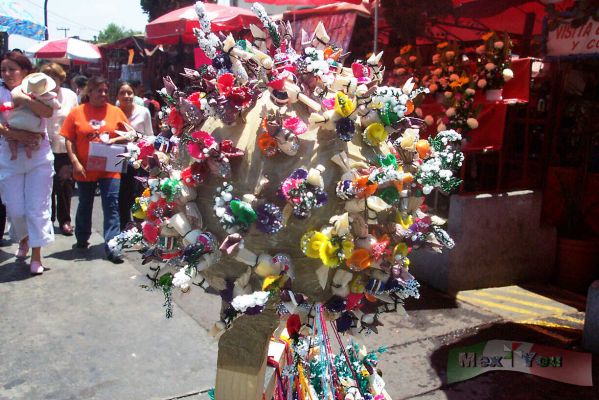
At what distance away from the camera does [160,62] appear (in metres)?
13.2

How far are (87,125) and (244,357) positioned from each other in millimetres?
4379

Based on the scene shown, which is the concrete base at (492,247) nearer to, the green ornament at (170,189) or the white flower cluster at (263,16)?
the white flower cluster at (263,16)

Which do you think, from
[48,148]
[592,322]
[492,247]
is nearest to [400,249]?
[592,322]

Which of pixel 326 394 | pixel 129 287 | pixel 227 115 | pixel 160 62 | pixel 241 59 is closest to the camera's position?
pixel 227 115

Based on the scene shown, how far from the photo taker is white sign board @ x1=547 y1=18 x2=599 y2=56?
4.57m

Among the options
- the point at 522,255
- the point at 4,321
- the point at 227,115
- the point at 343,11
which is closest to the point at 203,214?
the point at 227,115

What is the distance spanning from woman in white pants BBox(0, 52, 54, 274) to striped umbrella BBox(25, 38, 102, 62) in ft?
28.8

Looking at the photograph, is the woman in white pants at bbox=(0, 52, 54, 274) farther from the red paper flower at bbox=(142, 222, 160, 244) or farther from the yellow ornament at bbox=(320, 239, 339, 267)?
the yellow ornament at bbox=(320, 239, 339, 267)

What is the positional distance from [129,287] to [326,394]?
3.60 metres

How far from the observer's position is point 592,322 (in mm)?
4195

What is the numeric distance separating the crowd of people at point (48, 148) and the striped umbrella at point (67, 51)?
7.70 metres

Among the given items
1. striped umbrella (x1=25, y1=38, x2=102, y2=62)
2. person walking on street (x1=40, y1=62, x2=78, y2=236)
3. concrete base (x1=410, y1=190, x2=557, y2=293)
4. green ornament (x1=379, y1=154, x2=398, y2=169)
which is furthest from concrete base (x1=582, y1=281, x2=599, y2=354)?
striped umbrella (x1=25, y1=38, x2=102, y2=62)

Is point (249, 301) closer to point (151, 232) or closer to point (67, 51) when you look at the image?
point (151, 232)

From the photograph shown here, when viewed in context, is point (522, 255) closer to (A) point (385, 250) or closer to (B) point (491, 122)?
(B) point (491, 122)
